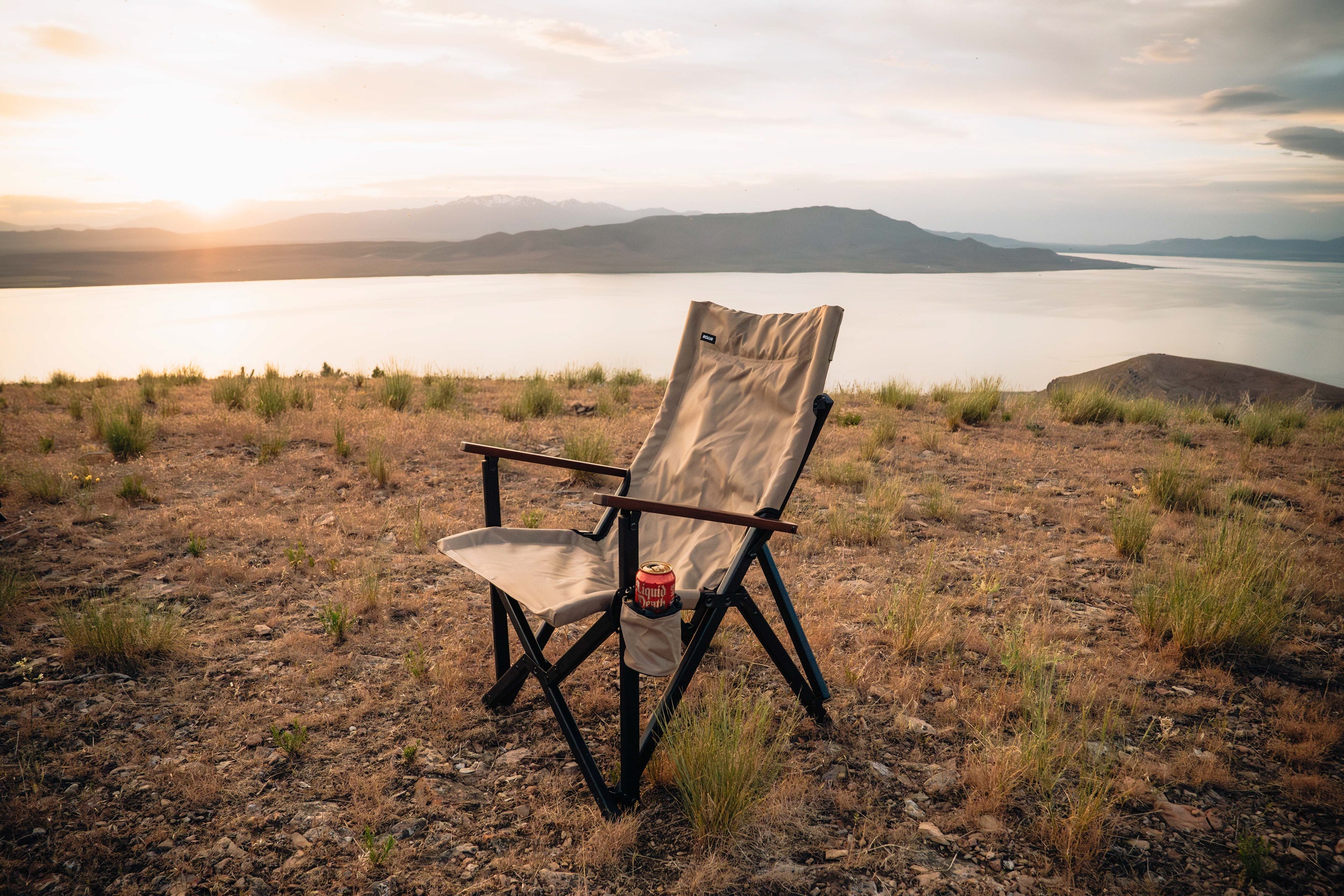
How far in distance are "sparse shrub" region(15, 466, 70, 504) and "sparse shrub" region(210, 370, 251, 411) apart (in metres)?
2.50

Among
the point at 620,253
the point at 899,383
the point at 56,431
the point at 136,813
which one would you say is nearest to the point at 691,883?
the point at 136,813

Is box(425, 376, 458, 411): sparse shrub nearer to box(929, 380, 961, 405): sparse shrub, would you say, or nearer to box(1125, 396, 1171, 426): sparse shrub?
box(929, 380, 961, 405): sparse shrub

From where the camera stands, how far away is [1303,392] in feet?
42.6

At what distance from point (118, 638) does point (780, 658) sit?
2470mm

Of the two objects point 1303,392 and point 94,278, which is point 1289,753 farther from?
point 94,278

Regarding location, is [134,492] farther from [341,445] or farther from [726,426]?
[726,426]

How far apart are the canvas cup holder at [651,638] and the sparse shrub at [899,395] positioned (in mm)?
6721

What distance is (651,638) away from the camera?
1769mm

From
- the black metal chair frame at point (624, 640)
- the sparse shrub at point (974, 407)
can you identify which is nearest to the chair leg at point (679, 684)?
the black metal chair frame at point (624, 640)

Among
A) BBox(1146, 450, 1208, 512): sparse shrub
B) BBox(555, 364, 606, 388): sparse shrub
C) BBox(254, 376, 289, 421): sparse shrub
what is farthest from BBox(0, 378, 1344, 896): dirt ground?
BBox(555, 364, 606, 388): sparse shrub

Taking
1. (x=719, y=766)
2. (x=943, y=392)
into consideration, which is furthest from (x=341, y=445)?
(x=943, y=392)

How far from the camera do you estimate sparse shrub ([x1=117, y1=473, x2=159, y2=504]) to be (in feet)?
14.1

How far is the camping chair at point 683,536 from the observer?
189 cm

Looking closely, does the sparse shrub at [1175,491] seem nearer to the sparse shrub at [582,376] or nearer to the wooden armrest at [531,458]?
the wooden armrest at [531,458]
